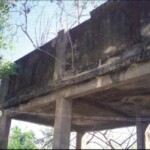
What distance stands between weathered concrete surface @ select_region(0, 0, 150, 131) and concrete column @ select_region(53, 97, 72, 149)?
0.84ft

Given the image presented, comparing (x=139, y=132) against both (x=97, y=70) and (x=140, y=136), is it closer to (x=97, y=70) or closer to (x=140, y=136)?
(x=140, y=136)

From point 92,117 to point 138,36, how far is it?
5.99 metres

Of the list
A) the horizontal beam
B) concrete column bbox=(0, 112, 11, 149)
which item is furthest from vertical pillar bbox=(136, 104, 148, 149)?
concrete column bbox=(0, 112, 11, 149)

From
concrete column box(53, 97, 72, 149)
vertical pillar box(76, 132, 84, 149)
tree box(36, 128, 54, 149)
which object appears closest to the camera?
concrete column box(53, 97, 72, 149)

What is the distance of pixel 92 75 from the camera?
316 inches

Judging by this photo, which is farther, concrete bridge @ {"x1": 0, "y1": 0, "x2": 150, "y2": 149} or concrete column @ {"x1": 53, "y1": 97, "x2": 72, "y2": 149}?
concrete column @ {"x1": 53, "y1": 97, "x2": 72, "y2": 149}

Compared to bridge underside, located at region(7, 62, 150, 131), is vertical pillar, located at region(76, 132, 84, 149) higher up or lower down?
lower down

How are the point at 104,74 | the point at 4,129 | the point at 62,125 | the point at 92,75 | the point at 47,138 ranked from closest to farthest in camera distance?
the point at 104,74, the point at 92,75, the point at 62,125, the point at 4,129, the point at 47,138

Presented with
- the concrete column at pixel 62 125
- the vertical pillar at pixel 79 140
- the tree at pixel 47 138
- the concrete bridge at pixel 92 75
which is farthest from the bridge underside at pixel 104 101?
the tree at pixel 47 138

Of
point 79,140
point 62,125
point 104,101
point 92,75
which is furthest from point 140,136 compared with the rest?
point 79,140

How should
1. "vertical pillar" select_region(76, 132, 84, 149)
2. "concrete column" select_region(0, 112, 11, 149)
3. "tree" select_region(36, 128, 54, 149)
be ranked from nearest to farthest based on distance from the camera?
1. "concrete column" select_region(0, 112, 11, 149)
2. "vertical pillar" select_region(76, 132, 84, 149)
3. "tree" select_region(36, 128, 54, 149)

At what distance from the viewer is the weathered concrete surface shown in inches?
292

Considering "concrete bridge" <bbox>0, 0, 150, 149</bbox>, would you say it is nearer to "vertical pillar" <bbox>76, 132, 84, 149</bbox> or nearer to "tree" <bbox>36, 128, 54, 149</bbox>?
"vertical pillar" <bbox>76, 132, 84, 149</bbox>

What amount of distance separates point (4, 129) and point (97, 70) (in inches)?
220
